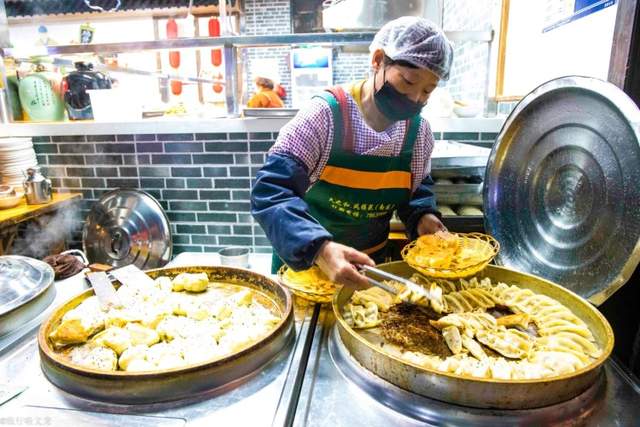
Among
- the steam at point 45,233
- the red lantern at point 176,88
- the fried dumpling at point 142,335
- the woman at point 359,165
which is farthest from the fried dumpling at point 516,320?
the red lantern at point 176,88

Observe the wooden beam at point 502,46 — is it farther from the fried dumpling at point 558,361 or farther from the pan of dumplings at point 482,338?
the fried dumpling at point 558,361

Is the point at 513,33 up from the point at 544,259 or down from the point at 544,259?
up

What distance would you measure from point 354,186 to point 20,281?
52.9 inches

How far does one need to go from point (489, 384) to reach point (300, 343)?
0.56 m

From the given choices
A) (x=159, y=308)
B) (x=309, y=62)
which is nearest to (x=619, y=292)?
(x=159, y=308)

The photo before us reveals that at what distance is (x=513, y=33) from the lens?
292 cm

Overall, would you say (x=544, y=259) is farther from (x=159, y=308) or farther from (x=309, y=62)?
(x=309, y=62)

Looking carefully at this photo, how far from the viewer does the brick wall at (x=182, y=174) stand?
10.5 ft

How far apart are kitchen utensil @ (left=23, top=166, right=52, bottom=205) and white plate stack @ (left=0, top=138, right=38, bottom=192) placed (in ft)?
0.50

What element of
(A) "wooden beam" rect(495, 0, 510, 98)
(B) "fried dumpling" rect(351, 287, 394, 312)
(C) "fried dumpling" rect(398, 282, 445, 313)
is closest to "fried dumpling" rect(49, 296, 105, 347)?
(B) "fried dumpling" rect(351, 287, 394, 312)

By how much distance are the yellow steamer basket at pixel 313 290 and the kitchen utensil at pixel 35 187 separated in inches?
104

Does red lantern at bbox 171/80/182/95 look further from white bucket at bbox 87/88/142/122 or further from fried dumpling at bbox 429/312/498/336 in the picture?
fried dumpling at bbox 429/312/498/336

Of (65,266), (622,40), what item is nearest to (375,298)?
(622,40)

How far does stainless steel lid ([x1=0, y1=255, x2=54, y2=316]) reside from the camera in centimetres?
140
